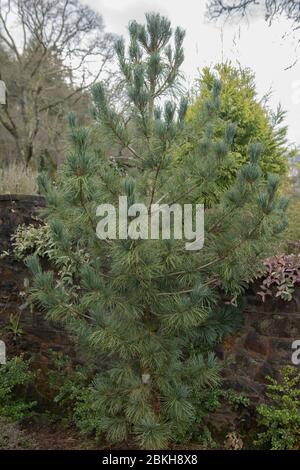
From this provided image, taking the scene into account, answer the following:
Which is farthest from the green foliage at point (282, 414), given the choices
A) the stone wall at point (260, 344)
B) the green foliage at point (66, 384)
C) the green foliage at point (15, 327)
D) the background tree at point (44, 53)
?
the background tree at point (44, 53)

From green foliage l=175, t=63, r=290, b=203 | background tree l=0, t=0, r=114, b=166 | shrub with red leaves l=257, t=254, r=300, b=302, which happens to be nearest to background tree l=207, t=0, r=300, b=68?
green foliage l=175, t=63, r=290, b=203

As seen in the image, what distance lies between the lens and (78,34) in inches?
463

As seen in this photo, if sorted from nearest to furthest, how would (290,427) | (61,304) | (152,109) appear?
(61,304) → (152,109) → (290,427)

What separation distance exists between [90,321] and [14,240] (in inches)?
68.6

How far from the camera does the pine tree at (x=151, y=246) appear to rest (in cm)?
226

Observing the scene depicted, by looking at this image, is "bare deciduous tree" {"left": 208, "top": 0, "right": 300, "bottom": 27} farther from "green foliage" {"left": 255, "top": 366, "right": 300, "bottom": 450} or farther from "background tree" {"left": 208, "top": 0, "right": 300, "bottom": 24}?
"green foliage" {"left": 255, "top": 366, "right": 300, "bottom": 450}

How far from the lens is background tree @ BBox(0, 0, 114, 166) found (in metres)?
11.6

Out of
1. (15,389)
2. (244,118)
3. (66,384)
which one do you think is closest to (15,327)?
(15,389)

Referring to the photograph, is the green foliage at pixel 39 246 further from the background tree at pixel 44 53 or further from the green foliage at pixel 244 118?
the background tree at pixel 44 53

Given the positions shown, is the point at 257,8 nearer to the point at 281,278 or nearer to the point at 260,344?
the point at 281,278

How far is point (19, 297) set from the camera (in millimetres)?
3973

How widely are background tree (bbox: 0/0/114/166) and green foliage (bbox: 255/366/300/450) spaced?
31.6 ft

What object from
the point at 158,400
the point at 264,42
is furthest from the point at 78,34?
the point at 158,400
